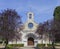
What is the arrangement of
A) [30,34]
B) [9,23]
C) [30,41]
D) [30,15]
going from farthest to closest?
[30,15] → [30,41] → [30,34] → [9,23]

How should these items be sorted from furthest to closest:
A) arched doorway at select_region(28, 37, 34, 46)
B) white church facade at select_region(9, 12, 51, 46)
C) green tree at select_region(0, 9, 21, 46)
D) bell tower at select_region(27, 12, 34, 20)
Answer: bell tower at select_region(27, 12, 34, 20) → arched doorway at select_region(28, 37, 34, 46) → white church facade at select_region(9, 12, 51, 46) → green tree at select_region(0, 9, 21, 46)

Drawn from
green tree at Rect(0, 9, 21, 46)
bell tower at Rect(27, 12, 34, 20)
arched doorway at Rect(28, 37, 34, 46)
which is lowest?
arched doorway at Rect(28, 37, 34, 46)

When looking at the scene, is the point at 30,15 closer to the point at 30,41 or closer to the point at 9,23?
the point at 30,41

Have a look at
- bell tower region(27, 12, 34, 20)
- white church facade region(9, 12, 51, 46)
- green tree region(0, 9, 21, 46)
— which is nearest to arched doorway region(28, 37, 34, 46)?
white church facade region(9, 12, 51, 46)

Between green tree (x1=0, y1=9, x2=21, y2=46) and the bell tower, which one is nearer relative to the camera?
green tree (x1=0, y1=9, x2=21, y2=46)

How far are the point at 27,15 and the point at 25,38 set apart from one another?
6.67m

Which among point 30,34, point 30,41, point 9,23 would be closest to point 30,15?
point 30,34

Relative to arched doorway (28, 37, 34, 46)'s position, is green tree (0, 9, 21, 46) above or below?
above

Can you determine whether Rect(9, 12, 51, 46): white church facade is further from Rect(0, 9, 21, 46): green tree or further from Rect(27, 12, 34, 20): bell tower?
Rect(0, 9, 21, 46): green tree

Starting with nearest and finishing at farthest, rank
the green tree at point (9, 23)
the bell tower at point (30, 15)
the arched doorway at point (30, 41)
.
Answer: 1. the green tree at point (9, 23)
2. the arched doorway at point (30, 41)
3. the bell tower at point (30, 15)

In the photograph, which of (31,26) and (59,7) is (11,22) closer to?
(31,26)

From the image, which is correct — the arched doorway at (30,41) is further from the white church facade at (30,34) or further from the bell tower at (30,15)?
the bell tower at (30,15)

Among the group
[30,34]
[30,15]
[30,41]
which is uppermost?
[30,15]

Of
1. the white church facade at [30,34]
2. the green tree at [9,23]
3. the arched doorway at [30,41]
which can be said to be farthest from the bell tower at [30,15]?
the green tree at [9,23]
